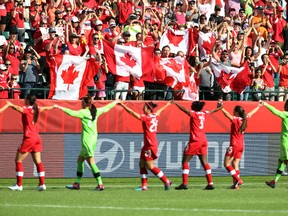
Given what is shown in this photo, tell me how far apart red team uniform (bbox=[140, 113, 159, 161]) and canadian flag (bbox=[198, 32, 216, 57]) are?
29.8ft

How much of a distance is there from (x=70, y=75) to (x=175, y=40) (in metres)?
4.67

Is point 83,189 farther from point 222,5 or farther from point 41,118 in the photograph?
point 222,5

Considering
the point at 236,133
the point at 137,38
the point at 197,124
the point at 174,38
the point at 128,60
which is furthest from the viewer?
the point at 174,38

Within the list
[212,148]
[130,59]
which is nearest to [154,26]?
[130,59]

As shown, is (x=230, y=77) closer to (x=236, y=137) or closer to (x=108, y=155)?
(x=108, y=155)

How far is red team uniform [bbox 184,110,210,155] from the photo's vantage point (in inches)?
910

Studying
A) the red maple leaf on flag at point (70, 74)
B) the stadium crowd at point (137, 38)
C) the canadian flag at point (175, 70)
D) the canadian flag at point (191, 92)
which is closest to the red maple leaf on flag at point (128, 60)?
the stadium crowd at point (137, 38)

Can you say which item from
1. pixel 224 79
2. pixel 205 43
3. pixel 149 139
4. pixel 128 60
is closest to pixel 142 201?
pixel 149 139

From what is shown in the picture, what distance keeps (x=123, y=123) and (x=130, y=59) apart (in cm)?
215

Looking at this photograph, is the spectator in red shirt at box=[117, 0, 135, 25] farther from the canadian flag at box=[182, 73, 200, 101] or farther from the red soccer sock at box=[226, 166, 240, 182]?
the red soccer sock at box=[226, 166, 240, 182]

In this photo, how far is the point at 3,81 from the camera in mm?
27281

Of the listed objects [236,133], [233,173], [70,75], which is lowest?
[233,173]

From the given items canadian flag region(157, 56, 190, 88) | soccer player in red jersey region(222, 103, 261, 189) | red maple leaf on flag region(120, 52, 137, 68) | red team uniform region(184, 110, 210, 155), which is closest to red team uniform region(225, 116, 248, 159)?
soccer player in red jersey region(222, 103, 261, 189)

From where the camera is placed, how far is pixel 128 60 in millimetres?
29219
